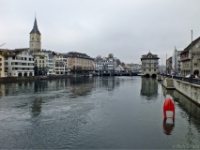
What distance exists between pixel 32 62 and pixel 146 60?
77260 millimetres

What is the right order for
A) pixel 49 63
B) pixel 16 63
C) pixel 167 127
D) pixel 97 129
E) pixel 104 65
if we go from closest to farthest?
pixel 97 129
pixel 167 127
pixel 16 63
pixel 49 63
pixel 104 65

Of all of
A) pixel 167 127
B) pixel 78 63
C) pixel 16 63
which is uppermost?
pixel 78 63

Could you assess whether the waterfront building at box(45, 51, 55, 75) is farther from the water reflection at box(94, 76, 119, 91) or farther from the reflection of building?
the reflection of building

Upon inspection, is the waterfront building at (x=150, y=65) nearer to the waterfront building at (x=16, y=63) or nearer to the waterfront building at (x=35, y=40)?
the waterfront building at (x=35, y=40)

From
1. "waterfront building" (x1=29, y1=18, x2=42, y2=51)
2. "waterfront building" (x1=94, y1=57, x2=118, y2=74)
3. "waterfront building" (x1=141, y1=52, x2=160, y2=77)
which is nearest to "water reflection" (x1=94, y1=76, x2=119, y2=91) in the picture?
"waterfront building" (x1=141, y1=52, x2=160, y2=77)

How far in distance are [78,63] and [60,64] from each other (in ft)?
95.8

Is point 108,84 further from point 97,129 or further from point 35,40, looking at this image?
point 35,40

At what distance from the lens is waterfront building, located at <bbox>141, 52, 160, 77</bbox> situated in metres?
137

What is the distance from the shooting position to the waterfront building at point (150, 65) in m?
137

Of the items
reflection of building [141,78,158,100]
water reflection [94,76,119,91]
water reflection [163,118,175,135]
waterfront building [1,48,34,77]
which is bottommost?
water reflection [163,118,175,135]

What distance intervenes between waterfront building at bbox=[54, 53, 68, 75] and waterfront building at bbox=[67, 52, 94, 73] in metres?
7.98

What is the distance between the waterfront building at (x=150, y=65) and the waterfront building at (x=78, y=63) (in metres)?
48.2

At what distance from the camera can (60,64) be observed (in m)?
129

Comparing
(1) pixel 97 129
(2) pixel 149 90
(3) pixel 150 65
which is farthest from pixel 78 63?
(1) pixel 97 129
